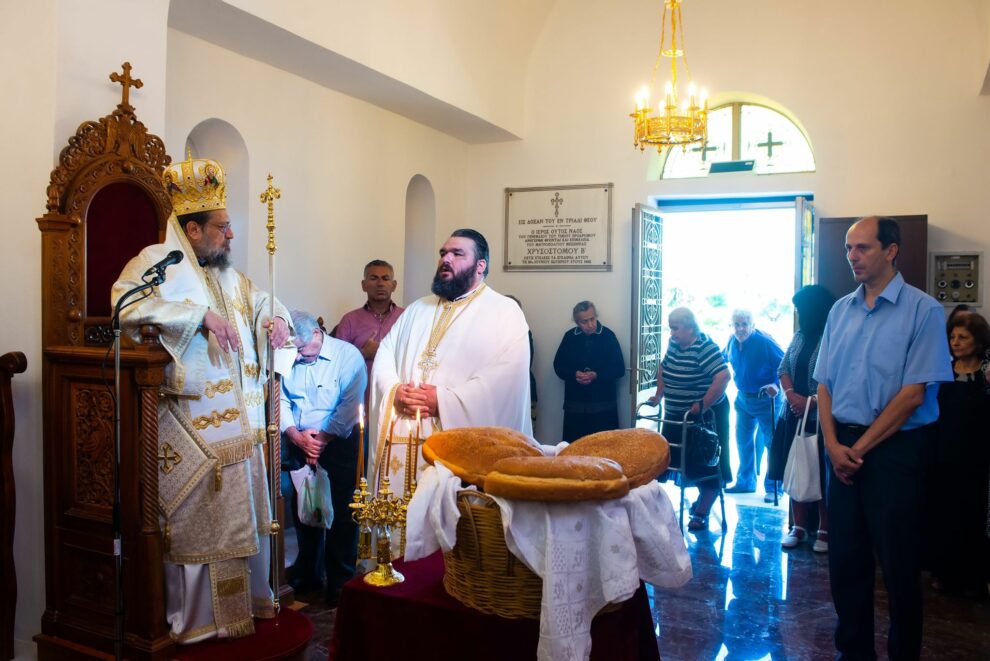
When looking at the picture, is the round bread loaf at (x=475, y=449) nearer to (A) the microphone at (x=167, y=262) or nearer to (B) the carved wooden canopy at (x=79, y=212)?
(A) the microphone at (x=167, y=262)

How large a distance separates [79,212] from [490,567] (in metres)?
2.72

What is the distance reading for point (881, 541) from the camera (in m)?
3.28

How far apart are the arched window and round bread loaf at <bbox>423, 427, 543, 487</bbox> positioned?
661 cm

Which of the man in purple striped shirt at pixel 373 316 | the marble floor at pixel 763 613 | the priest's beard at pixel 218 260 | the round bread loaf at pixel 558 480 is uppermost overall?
the priest's beard at pixel 218 260

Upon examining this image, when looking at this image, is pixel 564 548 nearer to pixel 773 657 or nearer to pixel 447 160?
pixel 773 657

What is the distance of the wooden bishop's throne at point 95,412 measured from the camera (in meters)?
3.29

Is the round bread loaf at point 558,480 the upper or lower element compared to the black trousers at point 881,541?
upper

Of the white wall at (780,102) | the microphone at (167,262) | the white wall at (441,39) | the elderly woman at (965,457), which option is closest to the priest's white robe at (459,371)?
the microphone at (167,262)

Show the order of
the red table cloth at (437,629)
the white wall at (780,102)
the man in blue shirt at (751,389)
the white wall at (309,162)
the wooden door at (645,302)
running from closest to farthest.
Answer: the red table cloth at (437,629) → the white wall at (309,162) → the white wall at (780,102) → the man in blue shirt at (751,389) → the wooden door at (645,302)

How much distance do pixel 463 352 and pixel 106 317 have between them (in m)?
1.64

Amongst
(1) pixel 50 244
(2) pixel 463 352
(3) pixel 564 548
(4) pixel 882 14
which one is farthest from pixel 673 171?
(3) pixel 564 548

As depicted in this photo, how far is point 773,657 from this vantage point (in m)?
3.98

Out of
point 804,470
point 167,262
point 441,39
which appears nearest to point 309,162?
point 441,39

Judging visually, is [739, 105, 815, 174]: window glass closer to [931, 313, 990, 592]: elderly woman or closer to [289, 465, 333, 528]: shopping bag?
[931, 313, 990, 592]: elderly woman
